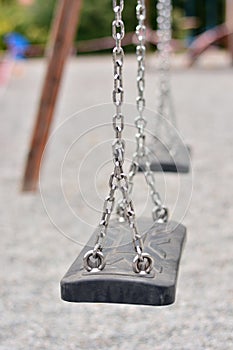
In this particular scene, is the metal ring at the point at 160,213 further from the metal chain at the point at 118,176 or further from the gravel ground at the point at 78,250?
the metal chain at the point at 118,176

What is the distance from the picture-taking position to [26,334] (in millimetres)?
2455

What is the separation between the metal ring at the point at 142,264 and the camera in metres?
1.74

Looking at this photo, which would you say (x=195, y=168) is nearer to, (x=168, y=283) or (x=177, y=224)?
(x=177, y=224)

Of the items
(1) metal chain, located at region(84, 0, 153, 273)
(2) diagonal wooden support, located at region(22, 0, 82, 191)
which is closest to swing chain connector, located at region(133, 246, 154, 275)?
(1) metal chain, located at region(84, 0, 153, 273)

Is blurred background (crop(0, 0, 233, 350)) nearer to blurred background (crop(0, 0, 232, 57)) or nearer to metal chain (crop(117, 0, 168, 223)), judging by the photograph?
metal chain (crop(117, 0, 168, 223))

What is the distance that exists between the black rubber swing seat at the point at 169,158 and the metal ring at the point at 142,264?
37.8 inches

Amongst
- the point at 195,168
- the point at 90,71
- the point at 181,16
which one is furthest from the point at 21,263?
the point at 181,16

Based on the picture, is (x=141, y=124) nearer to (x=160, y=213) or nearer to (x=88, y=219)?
(x=160, y=213)

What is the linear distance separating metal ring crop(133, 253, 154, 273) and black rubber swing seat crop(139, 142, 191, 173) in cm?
96

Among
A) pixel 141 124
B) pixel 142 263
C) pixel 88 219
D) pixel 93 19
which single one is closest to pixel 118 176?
pixel 142 263

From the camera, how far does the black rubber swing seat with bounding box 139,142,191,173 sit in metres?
2.86

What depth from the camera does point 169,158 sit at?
9.87 ft

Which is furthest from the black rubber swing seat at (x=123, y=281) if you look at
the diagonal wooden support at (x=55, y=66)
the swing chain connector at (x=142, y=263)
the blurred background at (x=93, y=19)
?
the blurred background at (x=93, y=19)

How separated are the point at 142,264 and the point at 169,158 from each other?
1.31 m
